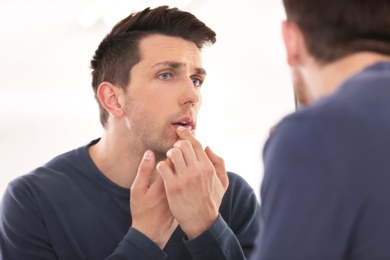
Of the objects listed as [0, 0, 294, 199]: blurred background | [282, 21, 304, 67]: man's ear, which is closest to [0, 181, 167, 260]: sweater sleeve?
[282, 21, 304, 67]: man's ear

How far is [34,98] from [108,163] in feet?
2.79

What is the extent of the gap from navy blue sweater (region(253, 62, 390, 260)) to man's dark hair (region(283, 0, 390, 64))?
0.13m

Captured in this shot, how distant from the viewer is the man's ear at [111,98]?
173 centimetres

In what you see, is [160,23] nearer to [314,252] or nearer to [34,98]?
[34,98]

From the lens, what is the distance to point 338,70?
83 centimetres

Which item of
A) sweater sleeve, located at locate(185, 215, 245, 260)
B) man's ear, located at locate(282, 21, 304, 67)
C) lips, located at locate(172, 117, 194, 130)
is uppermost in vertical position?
man's ear, located at locate(282, 21, 304, 67)

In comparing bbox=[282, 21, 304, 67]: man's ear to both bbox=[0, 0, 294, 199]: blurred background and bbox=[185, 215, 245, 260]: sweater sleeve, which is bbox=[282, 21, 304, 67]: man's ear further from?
bbox=[0, 0, 294, 199]: blurred background

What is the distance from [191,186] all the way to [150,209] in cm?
11

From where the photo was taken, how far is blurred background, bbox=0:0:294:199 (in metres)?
2.38

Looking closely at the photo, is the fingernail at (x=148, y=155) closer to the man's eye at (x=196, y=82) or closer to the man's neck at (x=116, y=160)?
the man's neck at (x=116, y=160)

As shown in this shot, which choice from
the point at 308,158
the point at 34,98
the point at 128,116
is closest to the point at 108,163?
the point at 128,116

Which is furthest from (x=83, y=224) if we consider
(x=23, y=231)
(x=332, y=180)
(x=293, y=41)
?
(x=332, y=180)

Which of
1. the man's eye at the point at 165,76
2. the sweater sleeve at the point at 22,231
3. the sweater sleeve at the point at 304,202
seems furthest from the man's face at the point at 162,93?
the sweater sleeve at the point at 304,202

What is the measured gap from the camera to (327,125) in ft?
2.35
